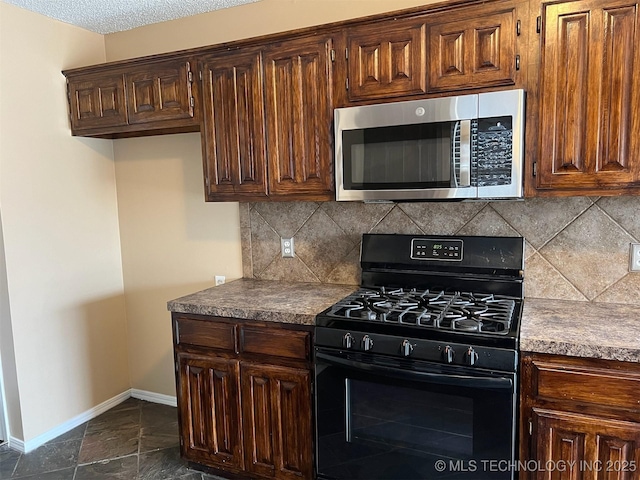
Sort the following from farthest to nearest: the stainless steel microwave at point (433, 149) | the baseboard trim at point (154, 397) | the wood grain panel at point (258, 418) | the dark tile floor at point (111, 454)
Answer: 1. the baseboard trim at point (154, 397)
2. the dark tile floor at point (111, 454)
3. the wood grain panel at point (258, 418)
4. the stainless steel microwave at point (433, 149)

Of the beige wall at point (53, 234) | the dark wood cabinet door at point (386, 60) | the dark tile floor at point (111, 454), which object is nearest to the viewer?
the dark wood cabinet door at point (386, 60)

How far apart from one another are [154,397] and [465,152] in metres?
2.78

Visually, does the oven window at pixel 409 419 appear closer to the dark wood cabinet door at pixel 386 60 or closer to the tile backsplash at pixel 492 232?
the tile backsplash at pixel 492 232

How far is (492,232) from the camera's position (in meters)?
2.33

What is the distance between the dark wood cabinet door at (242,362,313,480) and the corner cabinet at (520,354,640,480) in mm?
925

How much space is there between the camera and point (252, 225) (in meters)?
2.91

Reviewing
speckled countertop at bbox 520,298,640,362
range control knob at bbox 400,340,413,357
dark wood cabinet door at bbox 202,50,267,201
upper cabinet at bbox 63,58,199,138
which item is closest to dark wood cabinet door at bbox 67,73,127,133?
upper cabinet at bbox 63,58,199,138

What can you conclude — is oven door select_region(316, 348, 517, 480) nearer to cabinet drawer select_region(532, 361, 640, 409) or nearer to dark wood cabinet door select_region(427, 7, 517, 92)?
cabinet drawer select_region(532, 361, 640, 409)

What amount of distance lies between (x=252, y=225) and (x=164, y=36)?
1363 mm

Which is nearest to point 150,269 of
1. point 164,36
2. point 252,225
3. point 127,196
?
point 127,196

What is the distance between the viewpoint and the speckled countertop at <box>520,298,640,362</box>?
1606 millimetres

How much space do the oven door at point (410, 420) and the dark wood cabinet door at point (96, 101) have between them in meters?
1.91

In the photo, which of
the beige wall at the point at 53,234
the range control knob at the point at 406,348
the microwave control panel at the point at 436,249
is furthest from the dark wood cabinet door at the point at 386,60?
the beige wall at the point at 53,234

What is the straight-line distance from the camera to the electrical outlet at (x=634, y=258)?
6.86ft
